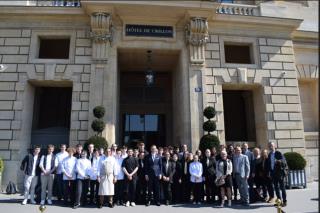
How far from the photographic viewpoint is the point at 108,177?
9.20 m

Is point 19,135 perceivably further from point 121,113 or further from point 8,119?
point 121,113

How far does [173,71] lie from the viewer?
17.8 m

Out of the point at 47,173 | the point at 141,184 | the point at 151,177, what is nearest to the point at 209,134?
the point at 151,177

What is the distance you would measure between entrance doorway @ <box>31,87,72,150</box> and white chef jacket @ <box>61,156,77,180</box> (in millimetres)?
5649

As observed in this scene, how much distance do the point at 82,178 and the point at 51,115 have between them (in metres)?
8.09

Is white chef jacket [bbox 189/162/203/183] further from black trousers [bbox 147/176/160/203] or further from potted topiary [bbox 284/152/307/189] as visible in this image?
potted topiary [bbox 284/152/307/189]

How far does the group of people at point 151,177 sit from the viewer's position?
30.5 ft

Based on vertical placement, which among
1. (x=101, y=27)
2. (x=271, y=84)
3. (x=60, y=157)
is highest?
(x=101, y=27)

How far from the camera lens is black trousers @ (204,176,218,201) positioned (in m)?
9.76

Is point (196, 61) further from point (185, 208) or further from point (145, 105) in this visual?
→ point (185, 208)

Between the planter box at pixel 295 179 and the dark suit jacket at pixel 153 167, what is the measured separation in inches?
273

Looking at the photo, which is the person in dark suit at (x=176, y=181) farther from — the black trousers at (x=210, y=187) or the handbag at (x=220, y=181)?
the handbag at (x=220, y=181)

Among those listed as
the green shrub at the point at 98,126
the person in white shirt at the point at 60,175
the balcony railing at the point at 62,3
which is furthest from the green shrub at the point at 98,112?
the balcony railing at the point at 62,3

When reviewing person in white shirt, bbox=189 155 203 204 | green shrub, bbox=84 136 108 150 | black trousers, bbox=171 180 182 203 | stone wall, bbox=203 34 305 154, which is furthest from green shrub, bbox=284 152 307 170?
green shrub, bbox=84 136 108 150
